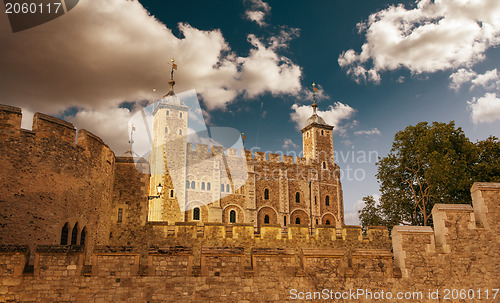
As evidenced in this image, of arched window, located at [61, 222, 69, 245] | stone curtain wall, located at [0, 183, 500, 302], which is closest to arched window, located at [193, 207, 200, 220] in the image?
arched window, located at [61, 222, 69, 245]

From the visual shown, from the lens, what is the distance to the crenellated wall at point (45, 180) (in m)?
9.78

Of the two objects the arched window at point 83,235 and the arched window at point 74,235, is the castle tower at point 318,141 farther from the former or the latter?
the arched window at point 74,235

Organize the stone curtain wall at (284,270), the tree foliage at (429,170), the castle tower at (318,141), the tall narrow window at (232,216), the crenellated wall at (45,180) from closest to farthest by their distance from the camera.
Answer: the stone curtain wall at (284,270)
the crenellated wall at (45,180)
the tree foliage at (429,170)
the tall narrow window at (232,216)
the castle tower at (318,141)

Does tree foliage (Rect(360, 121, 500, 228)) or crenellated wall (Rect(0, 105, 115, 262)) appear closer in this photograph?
crenellated wall (Rect(0, 105, 115, 262))

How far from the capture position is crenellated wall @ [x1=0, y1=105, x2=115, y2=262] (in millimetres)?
9781

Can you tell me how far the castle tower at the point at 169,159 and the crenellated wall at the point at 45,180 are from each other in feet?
94.4

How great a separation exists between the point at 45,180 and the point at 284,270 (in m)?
6.63

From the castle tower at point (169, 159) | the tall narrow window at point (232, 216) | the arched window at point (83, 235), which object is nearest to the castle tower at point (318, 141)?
the tall narrow window at point (232, 216)

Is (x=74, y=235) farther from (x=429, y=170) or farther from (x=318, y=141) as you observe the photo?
(x=318, y=141)

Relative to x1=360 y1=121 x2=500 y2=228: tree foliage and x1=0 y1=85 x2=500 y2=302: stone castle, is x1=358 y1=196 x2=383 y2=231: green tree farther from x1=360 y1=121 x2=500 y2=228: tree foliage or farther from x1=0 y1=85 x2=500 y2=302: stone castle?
x1=0 y1=85 x2=500 y2=302: stone castle

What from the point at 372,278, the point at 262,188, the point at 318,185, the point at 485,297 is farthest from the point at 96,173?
the point at 318,185

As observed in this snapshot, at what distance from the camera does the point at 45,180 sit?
33.9 feet

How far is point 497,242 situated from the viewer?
30.8 ft

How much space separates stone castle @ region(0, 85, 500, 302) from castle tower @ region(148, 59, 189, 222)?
86.4 feet
